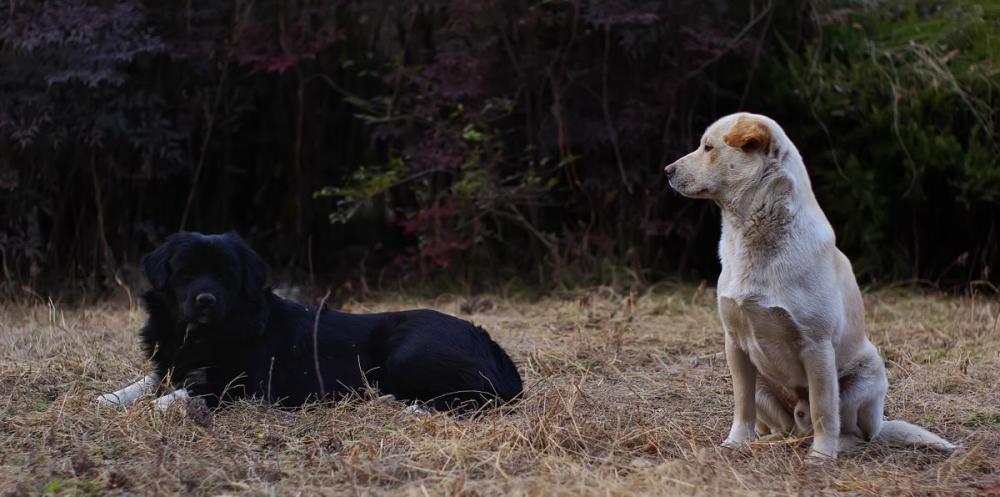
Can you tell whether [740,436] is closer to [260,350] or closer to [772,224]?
[772,224]

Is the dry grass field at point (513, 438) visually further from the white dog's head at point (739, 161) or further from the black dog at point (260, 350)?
the white dog's head at point (739, 161)

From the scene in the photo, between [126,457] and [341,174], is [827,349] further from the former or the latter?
[341,174]

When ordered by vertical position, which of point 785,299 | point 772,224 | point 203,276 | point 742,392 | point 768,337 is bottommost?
point 742,392

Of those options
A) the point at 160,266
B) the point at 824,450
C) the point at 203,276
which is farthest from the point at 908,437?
the point at 160,266

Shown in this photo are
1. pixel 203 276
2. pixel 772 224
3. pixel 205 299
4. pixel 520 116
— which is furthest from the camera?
pixel 520 116

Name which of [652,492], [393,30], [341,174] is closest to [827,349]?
[652,492]

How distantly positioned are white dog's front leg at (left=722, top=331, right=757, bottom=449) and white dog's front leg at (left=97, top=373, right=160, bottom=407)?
227 centimetres

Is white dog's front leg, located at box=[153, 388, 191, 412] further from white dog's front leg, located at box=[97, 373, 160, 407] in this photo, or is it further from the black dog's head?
the black dog's head

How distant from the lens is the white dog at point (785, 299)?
12.2ft

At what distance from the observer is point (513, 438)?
3.75 meters

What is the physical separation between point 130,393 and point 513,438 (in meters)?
1.71

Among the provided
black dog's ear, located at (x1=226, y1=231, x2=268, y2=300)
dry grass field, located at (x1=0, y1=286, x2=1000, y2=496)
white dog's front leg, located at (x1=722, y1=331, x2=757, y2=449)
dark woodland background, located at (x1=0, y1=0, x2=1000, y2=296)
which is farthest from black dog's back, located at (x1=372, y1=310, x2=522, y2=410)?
dark woodland background, located at (x1=0, y1=0, x2=1000, y2=296)

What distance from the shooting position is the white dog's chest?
3718mm

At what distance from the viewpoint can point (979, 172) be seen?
7.84 m
